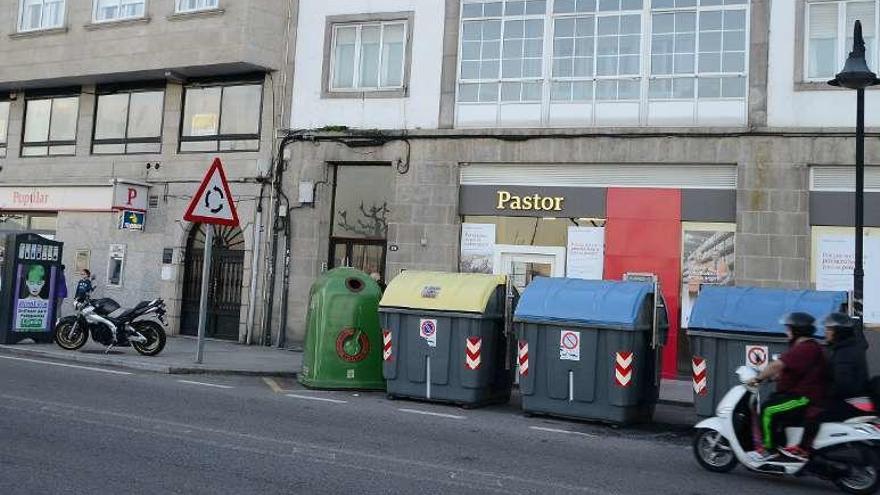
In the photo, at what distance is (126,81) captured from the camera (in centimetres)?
2014

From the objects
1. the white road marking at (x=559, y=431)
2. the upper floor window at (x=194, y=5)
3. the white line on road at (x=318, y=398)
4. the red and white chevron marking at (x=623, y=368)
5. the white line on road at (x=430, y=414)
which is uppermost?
the upper floor window at (x=194, y=5)

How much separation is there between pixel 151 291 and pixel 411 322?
10.1 meters

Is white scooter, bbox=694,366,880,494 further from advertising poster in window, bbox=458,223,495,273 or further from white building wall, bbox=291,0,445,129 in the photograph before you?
white building wall, bbox=291,0,445,129

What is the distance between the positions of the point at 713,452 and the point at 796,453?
0.75 m

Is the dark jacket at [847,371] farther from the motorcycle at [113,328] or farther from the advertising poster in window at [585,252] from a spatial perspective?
the motorcycle at [113,328]

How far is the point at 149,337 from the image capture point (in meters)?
14.4

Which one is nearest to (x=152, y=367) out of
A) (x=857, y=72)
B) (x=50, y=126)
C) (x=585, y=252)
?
(x=585, y=252)

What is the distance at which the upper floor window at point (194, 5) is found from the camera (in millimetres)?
18395

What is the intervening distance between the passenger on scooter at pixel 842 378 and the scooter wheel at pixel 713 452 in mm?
689

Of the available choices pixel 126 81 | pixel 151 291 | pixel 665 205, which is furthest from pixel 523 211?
pixel 126 81

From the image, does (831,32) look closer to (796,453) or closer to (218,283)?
(796,453)

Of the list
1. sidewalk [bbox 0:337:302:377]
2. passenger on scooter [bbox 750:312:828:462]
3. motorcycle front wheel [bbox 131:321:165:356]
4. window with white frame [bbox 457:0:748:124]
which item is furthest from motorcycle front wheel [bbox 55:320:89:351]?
passenger on scooter [bbox 750:312:828:462]

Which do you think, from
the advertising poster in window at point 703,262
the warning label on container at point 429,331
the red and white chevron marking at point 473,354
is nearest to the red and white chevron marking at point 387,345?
the warning label on container at point 429,331

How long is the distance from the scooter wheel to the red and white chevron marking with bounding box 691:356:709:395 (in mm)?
2537
